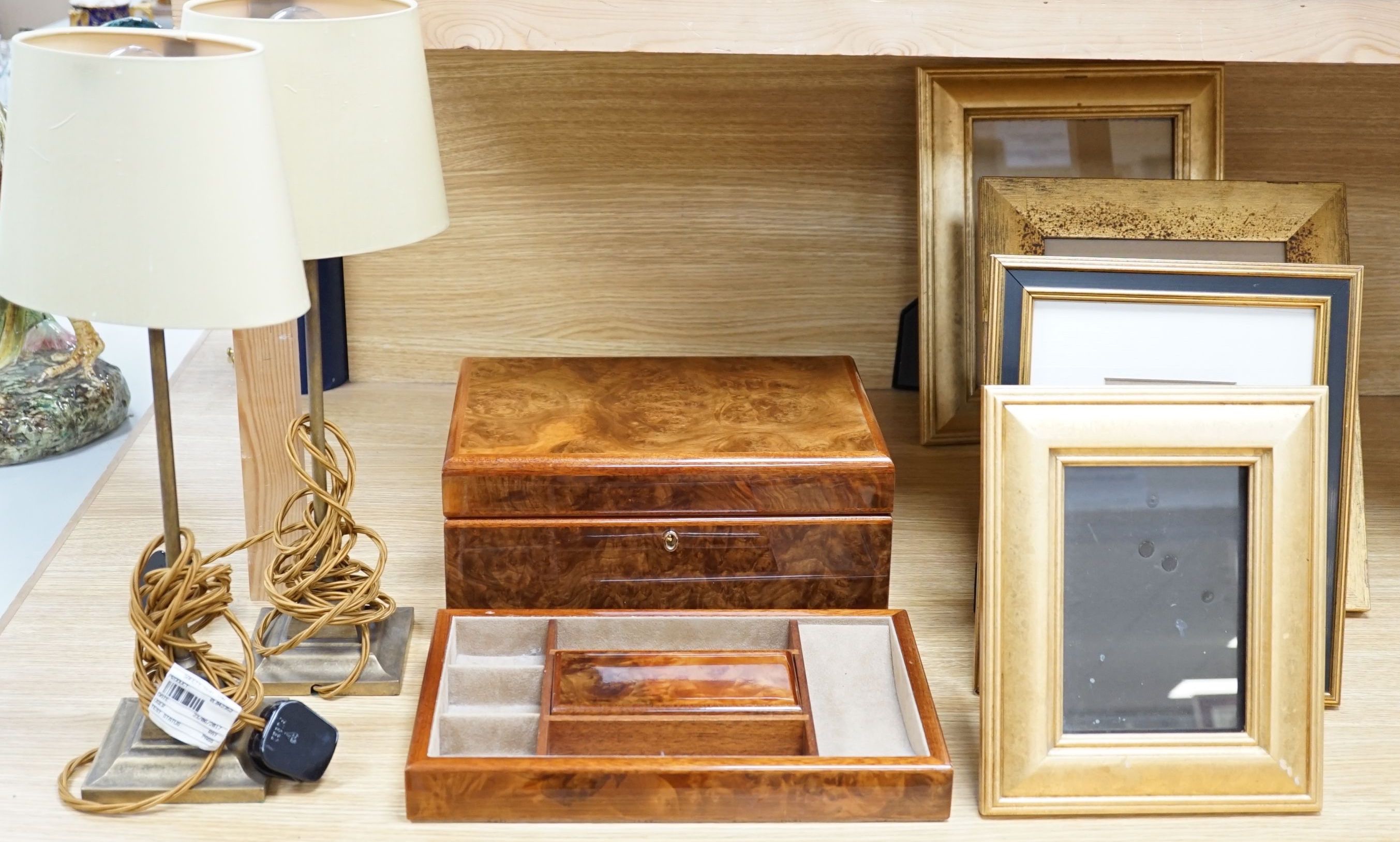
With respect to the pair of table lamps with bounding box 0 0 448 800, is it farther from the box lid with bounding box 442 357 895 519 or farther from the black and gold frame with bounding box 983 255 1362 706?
the black and gold frame with bounding box 983 255 1362 706

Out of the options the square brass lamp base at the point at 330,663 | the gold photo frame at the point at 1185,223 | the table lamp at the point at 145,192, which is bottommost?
the square brass lamp base at the point at 330,663

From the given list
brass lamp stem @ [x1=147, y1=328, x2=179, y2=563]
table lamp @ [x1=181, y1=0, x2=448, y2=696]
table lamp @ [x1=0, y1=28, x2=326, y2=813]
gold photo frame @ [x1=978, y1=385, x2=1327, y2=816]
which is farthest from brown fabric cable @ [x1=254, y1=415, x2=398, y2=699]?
gold photo frame @ [x1=978, y1=385, x2=1327, y2=816]

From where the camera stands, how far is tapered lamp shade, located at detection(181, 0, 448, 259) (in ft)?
2.62

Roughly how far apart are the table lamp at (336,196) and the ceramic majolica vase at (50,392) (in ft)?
1.51

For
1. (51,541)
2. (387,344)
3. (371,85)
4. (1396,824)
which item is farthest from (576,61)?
(1396,824)

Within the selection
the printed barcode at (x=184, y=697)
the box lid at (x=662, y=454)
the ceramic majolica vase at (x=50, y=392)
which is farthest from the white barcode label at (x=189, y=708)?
the ceramic majolica vase at (x=50, y=392)

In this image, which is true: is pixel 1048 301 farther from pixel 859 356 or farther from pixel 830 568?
pixel 859 356

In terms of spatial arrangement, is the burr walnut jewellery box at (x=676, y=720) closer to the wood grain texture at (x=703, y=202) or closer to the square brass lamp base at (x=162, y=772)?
the square brass lamp base at (x=162, y=772)

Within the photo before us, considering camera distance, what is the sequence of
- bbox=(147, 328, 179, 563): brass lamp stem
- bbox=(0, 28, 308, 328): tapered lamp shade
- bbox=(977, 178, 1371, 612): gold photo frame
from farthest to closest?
bbox=(977, 178, 1371, 612): gold photo frame
bbox=(147, 328, 179, 563): brass lamp stem
bbox=(0, 28, 308, 328): tapered lamp shade

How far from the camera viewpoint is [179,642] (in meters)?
0.79

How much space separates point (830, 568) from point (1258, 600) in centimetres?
30

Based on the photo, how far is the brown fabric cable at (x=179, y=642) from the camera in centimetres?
78

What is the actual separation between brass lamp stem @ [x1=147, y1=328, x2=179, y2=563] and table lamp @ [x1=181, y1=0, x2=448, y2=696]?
0.10 m

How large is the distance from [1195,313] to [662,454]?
40cm
